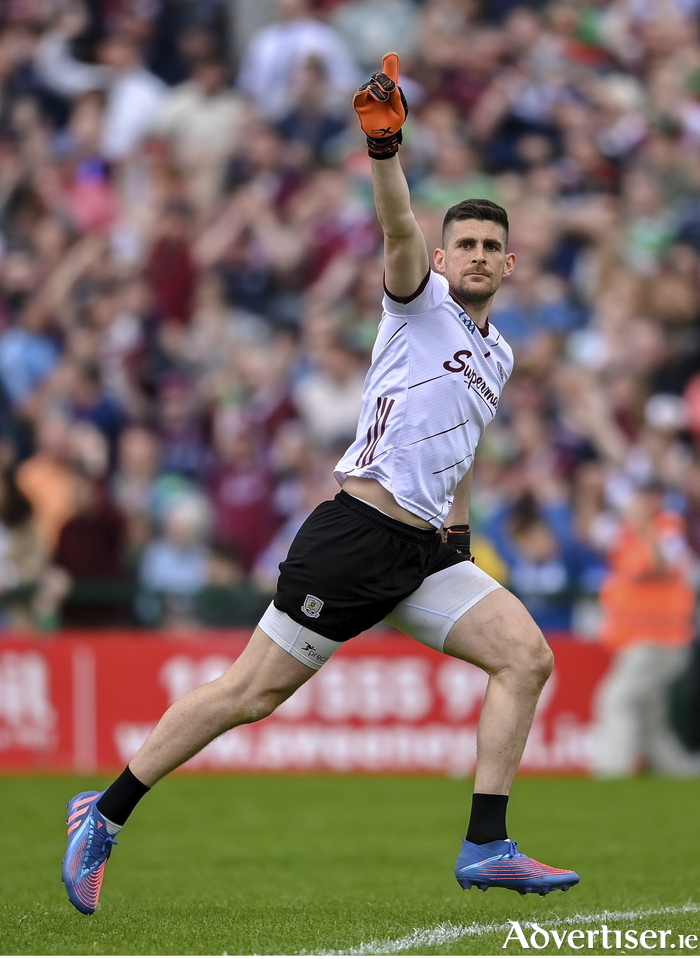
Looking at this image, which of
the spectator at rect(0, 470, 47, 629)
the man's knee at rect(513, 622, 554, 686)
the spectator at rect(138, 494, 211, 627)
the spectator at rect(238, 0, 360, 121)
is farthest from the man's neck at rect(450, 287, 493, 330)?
the spectator at rect(238, 0, 360, 121)

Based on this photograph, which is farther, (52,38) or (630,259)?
(52,38)

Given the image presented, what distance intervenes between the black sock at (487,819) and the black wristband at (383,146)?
2.41 m

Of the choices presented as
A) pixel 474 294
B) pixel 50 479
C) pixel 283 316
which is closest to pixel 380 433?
pixel 474 294

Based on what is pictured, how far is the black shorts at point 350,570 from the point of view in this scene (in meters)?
5.98

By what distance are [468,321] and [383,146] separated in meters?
0.86

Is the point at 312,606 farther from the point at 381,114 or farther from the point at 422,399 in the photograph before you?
the point at 381,114

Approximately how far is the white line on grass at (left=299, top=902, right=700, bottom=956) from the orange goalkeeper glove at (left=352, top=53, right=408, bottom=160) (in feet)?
9.03

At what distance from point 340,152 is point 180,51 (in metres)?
2.85

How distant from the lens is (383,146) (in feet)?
18.1

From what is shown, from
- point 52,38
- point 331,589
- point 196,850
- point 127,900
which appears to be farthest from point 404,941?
point 52,38

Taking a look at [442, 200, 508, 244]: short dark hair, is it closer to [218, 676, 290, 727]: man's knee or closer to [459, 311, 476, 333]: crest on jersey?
[459, 311, 476, 333]: crest on jersey

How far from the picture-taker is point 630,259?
50.0ft

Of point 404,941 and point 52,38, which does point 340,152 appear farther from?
point 404,941

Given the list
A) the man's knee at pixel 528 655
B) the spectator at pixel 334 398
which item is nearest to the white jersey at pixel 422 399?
the man's knee at pixel 528 655
